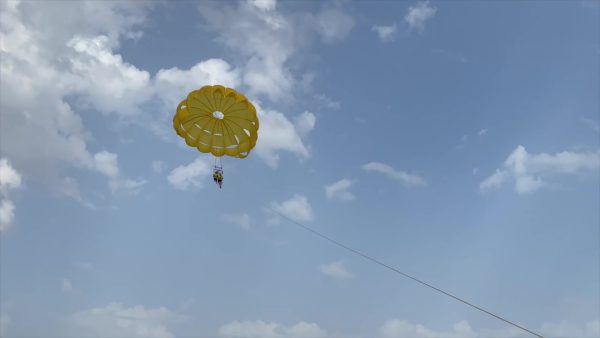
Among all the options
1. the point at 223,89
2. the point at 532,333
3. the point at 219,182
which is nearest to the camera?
the point at 532,333

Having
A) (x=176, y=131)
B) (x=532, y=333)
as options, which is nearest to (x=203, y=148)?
(x=176, y=131)

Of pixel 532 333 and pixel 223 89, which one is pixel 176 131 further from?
pixel 532 333

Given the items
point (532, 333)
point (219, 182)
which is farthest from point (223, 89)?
point (532, 333)

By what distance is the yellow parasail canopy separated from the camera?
52.5m

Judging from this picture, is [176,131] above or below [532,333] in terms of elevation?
above

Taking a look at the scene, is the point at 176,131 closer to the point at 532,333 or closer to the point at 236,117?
the point at 236,117

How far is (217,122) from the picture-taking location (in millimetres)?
54531

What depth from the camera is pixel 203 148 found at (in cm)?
5522

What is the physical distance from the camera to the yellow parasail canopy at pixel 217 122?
52469mm

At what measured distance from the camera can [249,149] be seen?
180 feet

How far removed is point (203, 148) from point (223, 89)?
592 centimetres

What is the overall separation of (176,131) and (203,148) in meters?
2.75

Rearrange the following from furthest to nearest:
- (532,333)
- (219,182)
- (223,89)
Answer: (219,182) < (223,89) < (532,333)

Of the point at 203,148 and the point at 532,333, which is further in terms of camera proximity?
the point at 203,148
